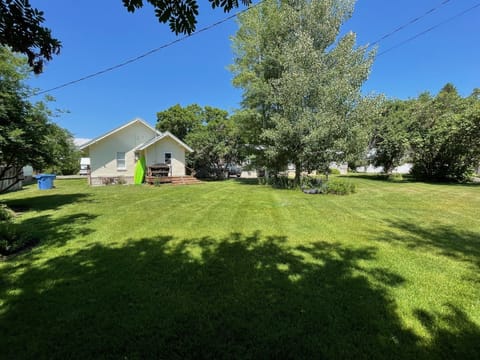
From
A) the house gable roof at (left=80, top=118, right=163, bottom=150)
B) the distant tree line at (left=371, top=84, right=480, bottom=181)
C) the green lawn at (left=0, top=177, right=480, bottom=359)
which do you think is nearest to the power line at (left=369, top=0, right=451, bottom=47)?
the distant tree line at (left=371, top=84, right=480, bottom=181)

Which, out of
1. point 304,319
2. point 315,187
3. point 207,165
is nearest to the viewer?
point 304,319

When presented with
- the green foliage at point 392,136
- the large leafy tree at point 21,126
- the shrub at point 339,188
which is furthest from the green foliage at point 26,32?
the green foliage at point 392,136

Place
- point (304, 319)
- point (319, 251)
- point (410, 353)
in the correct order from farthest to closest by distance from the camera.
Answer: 1. point (319, 251)
2. point (304, 319)
3. point (410, 353)

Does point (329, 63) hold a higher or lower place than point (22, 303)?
higher

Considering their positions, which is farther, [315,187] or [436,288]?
[315,187]

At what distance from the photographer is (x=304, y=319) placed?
89.2 inches

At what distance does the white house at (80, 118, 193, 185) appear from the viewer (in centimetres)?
1755

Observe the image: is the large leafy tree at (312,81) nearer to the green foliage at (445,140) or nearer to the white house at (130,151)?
the green foliage at (445,140)

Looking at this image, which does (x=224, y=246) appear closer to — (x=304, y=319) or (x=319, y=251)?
(x=319, y=251)

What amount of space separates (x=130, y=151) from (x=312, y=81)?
14.9 metres

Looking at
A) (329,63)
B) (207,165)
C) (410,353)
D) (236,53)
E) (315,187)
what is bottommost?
(410,353)

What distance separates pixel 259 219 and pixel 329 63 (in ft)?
33.8

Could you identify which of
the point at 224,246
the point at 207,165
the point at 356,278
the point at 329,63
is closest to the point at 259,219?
the point at 224,246

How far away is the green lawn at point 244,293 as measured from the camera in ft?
6.41
